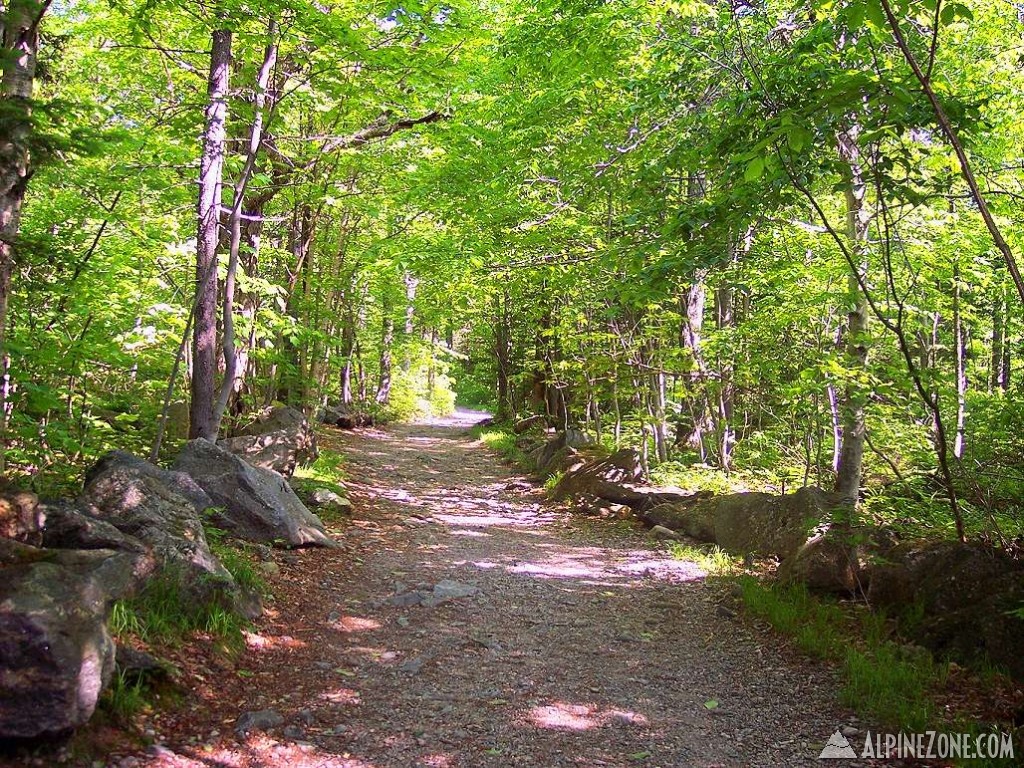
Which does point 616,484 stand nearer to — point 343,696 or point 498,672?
point 498,672

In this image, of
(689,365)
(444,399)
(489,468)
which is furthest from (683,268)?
(444,399)

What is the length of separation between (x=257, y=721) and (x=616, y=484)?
7.79 meters

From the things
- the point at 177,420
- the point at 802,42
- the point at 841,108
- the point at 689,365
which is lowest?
the point at 177,420

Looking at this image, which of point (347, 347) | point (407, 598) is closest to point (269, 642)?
point (407, 598)

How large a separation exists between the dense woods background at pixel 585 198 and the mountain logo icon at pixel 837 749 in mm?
1826

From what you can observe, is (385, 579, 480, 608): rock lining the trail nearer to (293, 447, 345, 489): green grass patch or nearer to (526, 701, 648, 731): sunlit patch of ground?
(526, 701, 648, 731): sunlit patch of ground

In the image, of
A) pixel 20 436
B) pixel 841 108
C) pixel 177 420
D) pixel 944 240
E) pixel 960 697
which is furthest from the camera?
pixel 177 420

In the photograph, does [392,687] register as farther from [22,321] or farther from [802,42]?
[802,42]

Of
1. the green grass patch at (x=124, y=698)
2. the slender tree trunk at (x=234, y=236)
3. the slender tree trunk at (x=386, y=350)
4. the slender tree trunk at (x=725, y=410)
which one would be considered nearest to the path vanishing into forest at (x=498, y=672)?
the green grass patch at (x=124, y=698)

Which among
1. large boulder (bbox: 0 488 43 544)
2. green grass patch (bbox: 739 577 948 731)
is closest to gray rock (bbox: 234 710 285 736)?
large boulder (bbox: 0 488 43 544)

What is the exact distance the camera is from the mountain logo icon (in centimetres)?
377

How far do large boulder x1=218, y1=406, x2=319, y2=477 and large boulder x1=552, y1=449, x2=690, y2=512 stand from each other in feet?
14.6

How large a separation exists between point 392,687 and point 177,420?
7605 millimetres

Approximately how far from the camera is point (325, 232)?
16.6 metres
